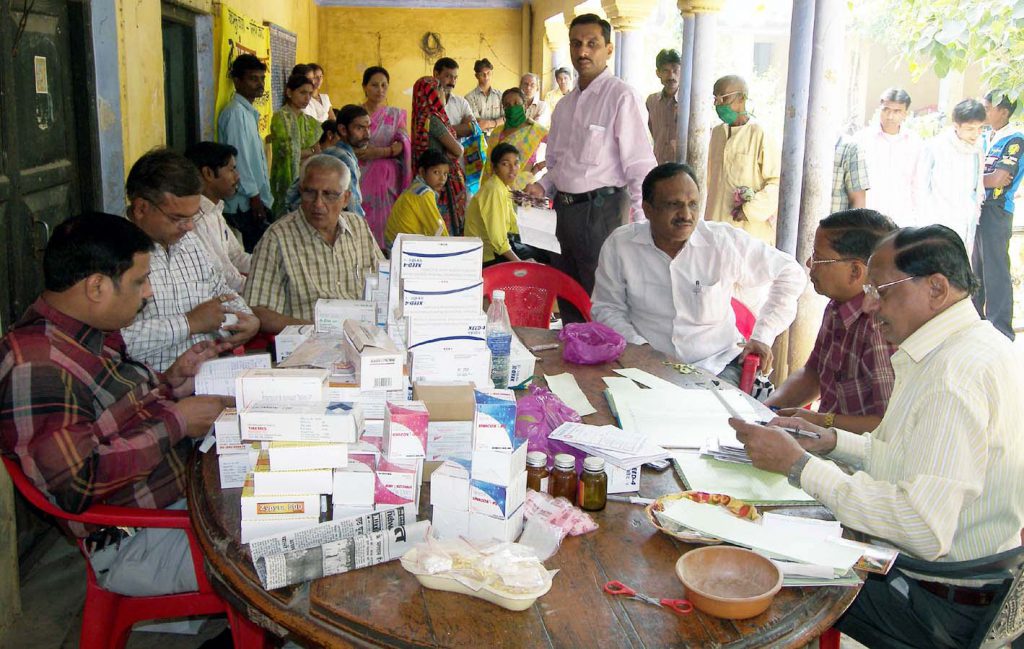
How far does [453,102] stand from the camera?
9328 mm

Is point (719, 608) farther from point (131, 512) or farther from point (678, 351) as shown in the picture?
point (678, 351)

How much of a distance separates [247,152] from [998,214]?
5538mm

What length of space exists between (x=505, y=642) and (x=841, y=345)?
1.92 meters

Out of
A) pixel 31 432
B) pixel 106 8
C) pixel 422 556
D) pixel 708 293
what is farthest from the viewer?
pixel 106 8

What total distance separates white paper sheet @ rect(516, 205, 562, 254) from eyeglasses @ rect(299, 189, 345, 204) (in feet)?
5.27

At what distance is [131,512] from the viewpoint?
6.93 ft

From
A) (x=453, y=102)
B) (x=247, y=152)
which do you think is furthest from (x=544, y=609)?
(x=453, y=102)

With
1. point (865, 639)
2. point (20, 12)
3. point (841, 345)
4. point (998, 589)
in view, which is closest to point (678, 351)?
point (841, 345)

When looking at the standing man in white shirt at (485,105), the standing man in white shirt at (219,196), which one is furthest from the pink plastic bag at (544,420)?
the standing man in white shirt at (485,105)

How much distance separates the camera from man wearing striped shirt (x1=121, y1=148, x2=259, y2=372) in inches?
118

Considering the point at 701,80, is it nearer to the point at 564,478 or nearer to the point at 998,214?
the point at 998,214

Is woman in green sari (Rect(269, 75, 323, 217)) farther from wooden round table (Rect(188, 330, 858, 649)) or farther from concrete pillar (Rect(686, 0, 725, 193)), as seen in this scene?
wooden round table (Rect(188, 330, 858, 649))

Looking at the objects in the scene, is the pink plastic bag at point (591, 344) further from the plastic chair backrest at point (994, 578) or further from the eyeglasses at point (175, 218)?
the eyeglasses at point (175, 218)

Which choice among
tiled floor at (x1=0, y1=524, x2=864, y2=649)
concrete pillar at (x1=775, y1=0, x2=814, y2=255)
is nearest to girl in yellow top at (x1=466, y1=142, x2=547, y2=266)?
concrete pillar at (x1=775, y1=0, x2=814, y2=255)
